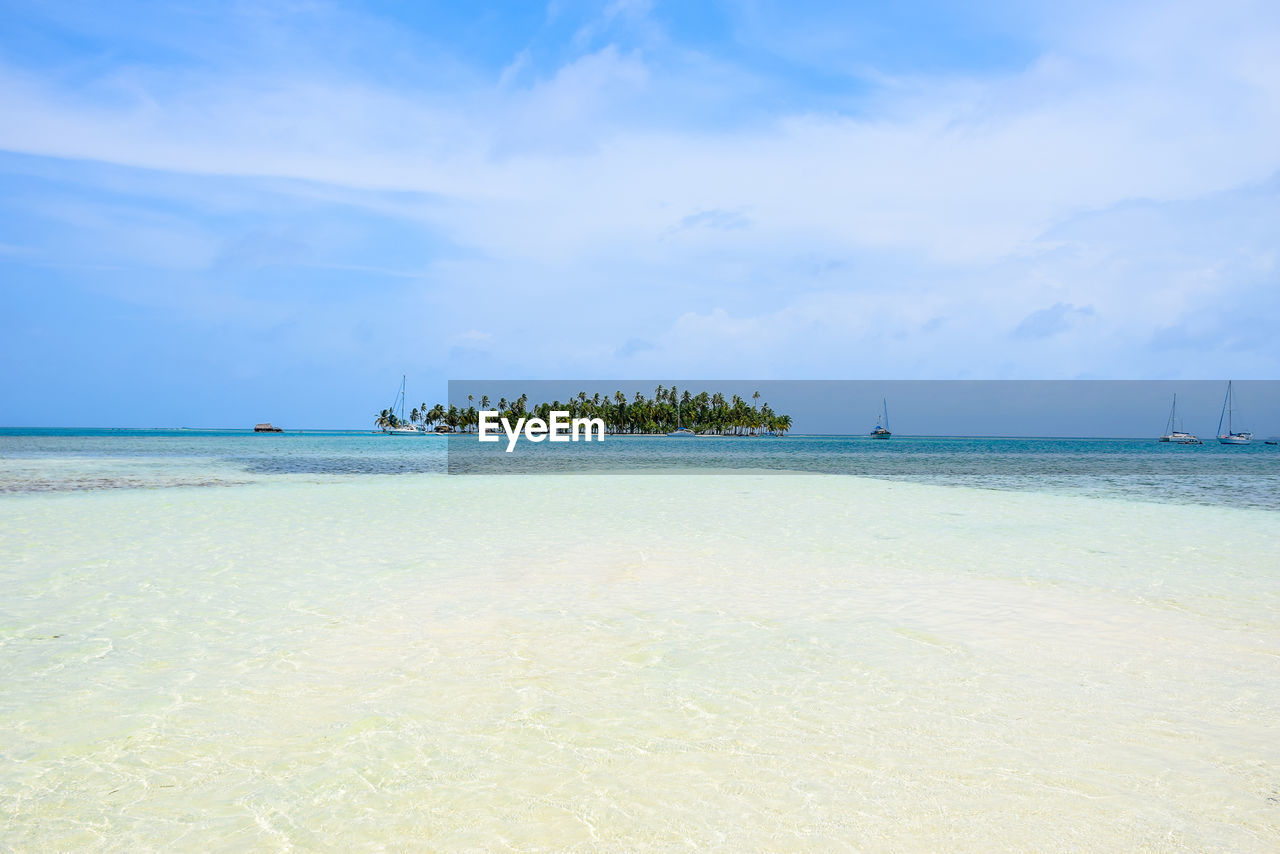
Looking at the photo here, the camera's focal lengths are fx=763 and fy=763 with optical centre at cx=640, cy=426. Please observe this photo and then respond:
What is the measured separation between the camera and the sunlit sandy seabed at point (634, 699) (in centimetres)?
333

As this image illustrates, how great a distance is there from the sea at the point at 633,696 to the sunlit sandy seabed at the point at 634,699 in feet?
0.08

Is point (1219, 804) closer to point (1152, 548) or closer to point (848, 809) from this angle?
point (848, 809)

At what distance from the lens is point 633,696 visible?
4.89 m

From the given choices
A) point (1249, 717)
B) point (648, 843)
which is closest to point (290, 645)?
point (648, 843)

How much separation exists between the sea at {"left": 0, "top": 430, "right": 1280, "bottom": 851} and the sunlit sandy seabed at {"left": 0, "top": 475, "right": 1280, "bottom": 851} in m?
0.02

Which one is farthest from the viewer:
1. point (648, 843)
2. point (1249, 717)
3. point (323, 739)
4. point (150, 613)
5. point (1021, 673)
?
point (150, 613)

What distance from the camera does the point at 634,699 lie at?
4836 mm

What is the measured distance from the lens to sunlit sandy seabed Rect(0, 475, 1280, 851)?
3.33 meters

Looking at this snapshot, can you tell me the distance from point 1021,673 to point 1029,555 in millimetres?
6245

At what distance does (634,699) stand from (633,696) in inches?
2.2

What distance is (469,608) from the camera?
7285 mm

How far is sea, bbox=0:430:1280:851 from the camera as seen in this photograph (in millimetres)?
3328

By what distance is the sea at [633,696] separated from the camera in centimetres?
333

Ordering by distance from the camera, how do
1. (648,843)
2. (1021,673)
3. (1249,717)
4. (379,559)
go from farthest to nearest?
(379,559), (1021,673), (1249,717), (648,843)
